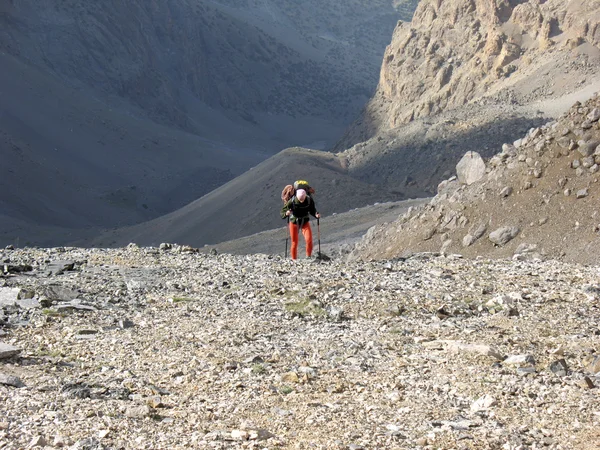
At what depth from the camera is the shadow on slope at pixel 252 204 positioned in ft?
156

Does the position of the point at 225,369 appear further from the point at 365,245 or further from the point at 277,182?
the point at 277,182

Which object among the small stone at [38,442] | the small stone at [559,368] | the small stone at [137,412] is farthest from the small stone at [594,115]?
the small stone at [38,442]

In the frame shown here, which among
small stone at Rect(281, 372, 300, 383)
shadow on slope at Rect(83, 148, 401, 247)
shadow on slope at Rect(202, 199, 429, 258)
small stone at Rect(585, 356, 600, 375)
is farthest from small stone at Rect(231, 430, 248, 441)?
shadow on slope at Rect(83, 148, 401, 247)

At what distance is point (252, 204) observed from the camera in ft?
166

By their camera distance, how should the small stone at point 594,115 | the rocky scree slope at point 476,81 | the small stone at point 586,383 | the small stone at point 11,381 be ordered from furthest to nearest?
the rocky scree slope at point 476,81 < the small stone at point 594,115 < the small stone at point 586,383 < the small stone at point 11,381

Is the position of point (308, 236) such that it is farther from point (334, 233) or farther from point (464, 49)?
point (464, 49)

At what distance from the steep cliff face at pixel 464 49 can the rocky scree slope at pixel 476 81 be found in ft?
0.26

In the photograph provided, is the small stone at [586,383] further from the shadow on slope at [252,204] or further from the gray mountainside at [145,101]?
the gray mountainside at [145,101]

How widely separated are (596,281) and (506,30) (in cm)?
5392

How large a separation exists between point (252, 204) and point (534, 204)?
34043mm

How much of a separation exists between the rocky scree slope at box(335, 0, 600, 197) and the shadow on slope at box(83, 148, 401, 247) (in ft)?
15.5

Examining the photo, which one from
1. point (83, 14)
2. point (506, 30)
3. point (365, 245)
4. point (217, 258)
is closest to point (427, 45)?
point (506, 30)

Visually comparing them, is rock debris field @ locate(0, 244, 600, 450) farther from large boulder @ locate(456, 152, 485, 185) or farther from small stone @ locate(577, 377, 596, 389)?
large boulder @ locate(456, 152, 485, 185)

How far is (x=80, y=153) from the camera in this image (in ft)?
259
